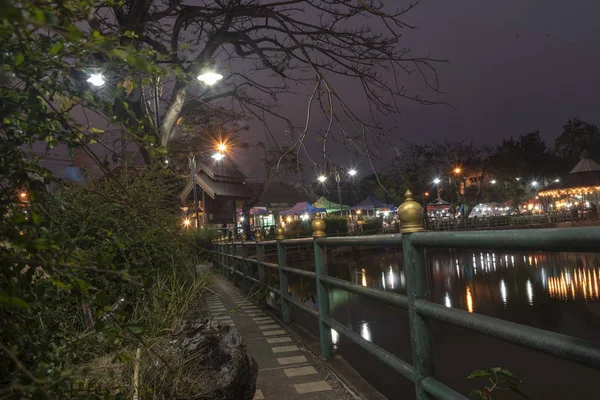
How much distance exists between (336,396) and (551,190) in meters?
42.5

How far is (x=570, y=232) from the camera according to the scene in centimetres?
155

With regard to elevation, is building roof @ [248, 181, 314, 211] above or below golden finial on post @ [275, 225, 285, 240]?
above

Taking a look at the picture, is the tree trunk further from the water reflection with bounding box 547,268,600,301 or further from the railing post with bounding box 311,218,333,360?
the water reflection with bounding box 547,268,600,301

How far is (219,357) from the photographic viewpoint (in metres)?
3.44

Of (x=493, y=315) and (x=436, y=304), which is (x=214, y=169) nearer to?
(x=493, y=315)

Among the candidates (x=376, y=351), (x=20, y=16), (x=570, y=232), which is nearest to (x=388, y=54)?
(x=376, y=351)

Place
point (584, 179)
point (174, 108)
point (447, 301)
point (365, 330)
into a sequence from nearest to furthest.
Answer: point (174, 108) → point (365, 330) → point (447, 301) → point (584, 179)

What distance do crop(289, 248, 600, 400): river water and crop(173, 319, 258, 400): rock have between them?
2.91 metres

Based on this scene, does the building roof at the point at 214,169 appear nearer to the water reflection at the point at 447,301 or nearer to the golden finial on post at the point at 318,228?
the water reflection at the point at 447,301

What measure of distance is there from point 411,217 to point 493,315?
336 inches

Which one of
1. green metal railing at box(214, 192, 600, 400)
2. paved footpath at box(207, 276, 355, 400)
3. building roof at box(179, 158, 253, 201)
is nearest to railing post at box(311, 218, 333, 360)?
green metal railing at box(214, 192, 600, 400)

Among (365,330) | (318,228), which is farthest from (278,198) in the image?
(318,228)

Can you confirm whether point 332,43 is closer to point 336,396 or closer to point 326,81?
point 326,81

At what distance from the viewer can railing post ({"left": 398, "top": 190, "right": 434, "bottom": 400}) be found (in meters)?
2.54
